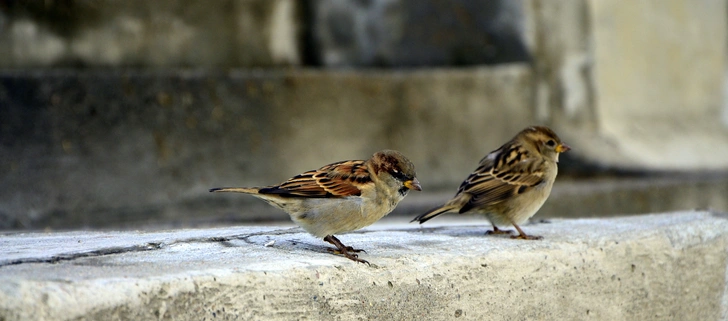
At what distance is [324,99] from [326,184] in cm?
340

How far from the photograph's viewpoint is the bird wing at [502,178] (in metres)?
4.29

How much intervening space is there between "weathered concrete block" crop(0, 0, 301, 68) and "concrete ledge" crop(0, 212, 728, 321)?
8.40 feet

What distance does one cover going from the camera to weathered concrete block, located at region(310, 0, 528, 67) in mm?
7582

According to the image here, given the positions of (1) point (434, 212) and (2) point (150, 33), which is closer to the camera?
(1) point (434, 212)

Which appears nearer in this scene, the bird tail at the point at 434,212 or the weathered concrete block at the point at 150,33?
→ the bird tail at the point at 434,212

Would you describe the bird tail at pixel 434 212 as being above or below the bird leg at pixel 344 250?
below

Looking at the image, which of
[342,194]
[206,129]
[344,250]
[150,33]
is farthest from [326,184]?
[150,33]

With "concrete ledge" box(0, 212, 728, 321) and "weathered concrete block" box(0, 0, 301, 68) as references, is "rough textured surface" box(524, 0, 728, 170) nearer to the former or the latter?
"weathered concrete block" box(0, 0, 301, 68)

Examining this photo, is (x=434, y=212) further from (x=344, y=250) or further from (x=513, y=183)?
(x=344, y=250)

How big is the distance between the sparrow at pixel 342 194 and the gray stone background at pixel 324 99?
2430 millimetres

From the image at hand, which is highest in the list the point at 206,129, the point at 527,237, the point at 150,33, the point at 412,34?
the point at 150,33

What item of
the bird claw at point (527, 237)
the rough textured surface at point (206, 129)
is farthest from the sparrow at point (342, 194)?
the rough textured surface at point (206, 129)

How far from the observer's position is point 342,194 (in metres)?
3.49

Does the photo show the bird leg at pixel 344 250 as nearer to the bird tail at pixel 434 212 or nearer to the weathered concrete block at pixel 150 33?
the bird tail at pixel 434 212
